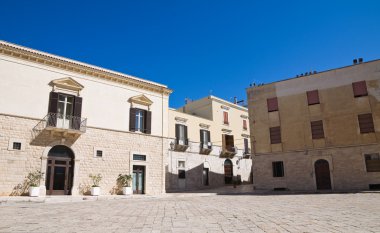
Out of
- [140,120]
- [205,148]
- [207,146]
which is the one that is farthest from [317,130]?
[140,120]

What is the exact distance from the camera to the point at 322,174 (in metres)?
21.1

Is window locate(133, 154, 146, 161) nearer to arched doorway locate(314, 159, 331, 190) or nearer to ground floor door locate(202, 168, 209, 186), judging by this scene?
ground floor door locate(202, 168, 209, 186)

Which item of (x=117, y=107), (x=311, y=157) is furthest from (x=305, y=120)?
(x=117, y=107)

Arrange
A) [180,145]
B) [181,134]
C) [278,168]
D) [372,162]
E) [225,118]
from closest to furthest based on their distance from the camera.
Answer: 1. [372,162]
2. [278,168]
3. [180,145]
4. [181,134]
5. [225,118]

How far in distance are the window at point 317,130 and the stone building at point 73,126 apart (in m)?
11.3

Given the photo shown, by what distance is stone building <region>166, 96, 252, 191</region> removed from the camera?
27.6m

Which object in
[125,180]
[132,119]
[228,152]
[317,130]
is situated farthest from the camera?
[228,152]

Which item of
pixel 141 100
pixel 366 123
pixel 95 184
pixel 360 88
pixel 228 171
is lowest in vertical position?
pixel 95 184

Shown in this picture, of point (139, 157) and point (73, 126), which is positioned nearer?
point (73, 126)

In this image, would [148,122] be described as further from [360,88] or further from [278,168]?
[360,88]

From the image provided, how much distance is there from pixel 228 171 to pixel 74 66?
21.1 meters

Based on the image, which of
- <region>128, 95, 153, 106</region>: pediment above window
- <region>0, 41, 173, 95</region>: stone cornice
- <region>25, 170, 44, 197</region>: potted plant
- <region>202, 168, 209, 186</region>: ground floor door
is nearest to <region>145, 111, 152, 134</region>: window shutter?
<region>128, 95, 153, 106</region>: pediment above window

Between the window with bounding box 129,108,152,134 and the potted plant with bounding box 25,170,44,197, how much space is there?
22.5 feet

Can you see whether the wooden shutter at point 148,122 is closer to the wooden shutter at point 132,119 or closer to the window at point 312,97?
the wooden shutter at point 132,119
